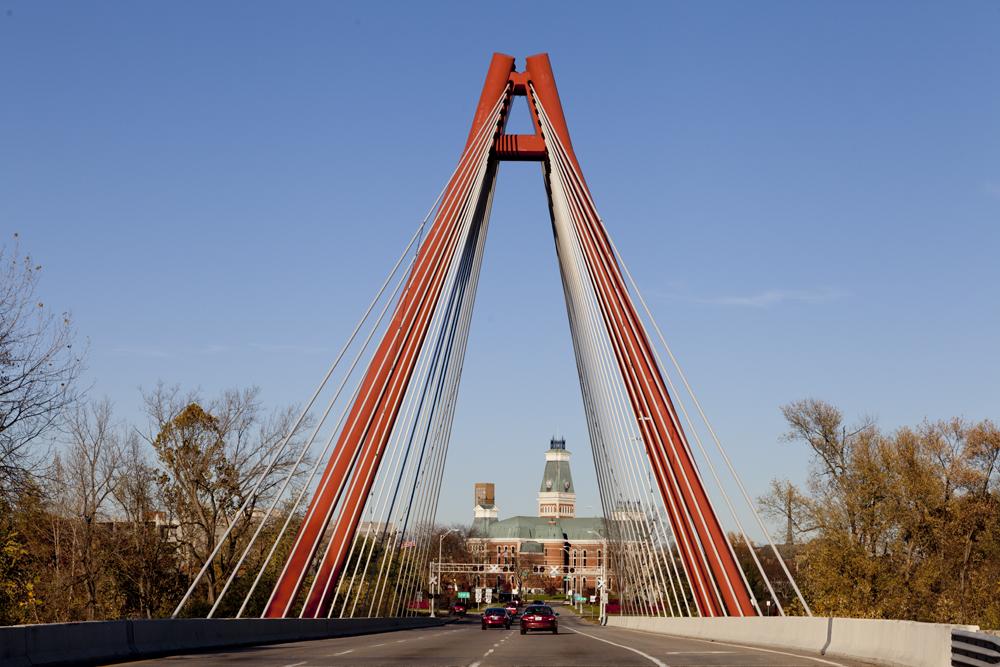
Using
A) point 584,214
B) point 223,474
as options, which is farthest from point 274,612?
point 223,474

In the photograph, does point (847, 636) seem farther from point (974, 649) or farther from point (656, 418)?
point (656, 418)

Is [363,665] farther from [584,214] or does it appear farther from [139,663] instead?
[584,214]

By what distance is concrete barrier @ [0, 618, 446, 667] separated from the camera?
52.2ft

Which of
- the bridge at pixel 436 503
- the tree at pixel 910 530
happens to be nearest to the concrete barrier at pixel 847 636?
the bridge at pixel 436 503

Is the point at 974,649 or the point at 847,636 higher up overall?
the point at 974,649

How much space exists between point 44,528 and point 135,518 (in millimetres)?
4043

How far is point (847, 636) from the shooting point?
2092cm

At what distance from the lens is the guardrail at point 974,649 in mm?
13733

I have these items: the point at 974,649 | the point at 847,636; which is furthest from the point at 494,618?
the point at 974,649

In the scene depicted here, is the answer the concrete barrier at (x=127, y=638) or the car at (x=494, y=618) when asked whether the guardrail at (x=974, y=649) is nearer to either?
the concrete barrier at (x=127, y=638)

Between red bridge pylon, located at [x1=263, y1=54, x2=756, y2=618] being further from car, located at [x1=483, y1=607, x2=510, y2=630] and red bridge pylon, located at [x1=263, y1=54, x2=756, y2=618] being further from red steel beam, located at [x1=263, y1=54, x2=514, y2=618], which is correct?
car, located at [x1=483, y1=607, x2=510, y2=630]

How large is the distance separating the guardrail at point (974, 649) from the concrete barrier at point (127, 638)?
12309 mm

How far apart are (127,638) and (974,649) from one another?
1321 cm

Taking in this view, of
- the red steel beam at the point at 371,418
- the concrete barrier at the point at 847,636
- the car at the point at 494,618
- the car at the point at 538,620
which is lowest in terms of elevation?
the car at the point at 494,618
